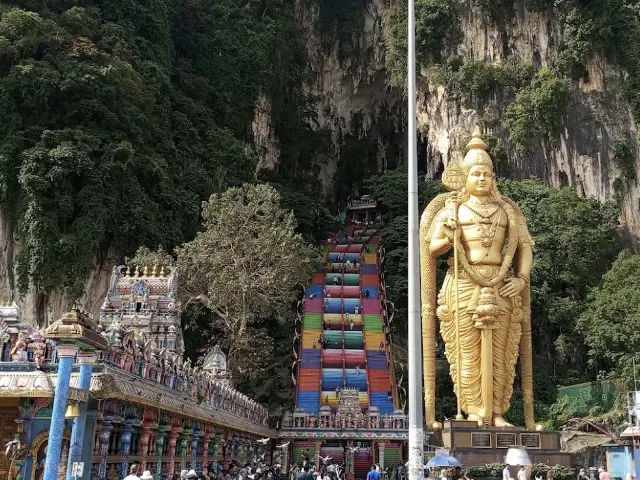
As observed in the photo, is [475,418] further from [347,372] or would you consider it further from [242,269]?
[347,372]

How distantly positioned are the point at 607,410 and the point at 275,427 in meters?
9.51

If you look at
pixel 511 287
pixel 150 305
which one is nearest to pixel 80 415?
pixel 511 287

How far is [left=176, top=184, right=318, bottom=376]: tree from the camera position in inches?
761

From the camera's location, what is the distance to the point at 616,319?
798 inches

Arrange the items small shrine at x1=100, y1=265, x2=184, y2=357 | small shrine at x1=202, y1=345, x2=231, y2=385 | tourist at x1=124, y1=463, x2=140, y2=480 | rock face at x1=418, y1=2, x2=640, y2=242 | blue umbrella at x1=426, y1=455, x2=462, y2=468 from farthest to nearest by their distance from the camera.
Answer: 1. rock face at x1=418, y1=2, x2=640, y2=242
2. small shrine at x1=100, y1=265, x2=184, y2=357
3. small shrine at x1=202, y1=345, x2=231, y2=385
4. blue umbrella at x1=426, y1=455, x2=462, y2=468
5. tourist at x1=124, y1=463, x2=140, y2=480

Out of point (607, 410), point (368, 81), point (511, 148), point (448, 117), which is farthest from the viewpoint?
point (368, 81)

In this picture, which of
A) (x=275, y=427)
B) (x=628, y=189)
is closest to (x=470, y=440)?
(x=275, y=427)

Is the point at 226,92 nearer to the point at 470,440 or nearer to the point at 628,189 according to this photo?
the point at 628,189

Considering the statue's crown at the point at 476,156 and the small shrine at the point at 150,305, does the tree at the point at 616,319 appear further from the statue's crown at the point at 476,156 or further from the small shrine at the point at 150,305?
the small shrine at the point at 150,305

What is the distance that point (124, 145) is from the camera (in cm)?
2122

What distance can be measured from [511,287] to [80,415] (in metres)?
7.83

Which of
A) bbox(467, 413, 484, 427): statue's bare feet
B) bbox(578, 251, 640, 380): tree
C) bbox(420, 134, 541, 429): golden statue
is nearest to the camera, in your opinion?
bbox(467, 413, 484, 427): statue's bare feet

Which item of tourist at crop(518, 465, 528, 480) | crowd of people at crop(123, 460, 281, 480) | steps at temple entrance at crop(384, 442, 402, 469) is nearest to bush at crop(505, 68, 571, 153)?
steps at temple entrance at crop(384, 442, 402, 469)

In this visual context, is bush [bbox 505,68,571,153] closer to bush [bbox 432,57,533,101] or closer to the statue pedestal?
bush [bbox 432,57,533,101]
